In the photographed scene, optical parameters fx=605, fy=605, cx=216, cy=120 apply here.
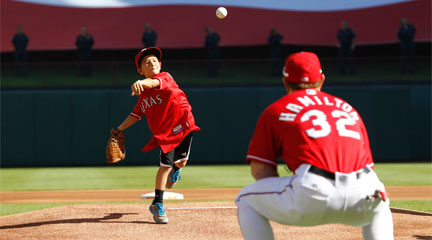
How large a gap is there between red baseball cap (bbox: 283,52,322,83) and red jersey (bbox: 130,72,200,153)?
8.86 feet

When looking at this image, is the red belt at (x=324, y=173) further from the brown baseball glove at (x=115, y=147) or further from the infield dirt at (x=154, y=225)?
the brown baseball glove at (x=115, y=147)

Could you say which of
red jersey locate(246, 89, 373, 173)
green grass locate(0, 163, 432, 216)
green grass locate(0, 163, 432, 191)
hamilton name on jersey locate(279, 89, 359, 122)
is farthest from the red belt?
green grass locate(0, 163, 432, 191)

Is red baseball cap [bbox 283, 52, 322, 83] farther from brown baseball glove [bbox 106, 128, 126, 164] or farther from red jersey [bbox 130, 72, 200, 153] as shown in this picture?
brown baseball glove [bbox 106, 128, 126, 164]

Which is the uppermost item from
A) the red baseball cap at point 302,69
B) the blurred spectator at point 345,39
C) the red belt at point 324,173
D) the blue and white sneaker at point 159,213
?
the blurred spectator at point 345,39

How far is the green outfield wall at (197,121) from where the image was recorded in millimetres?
17031

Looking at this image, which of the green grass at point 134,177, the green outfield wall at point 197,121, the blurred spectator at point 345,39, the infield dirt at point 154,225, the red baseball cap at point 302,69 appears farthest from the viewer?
the blurred spectator at point 345,39

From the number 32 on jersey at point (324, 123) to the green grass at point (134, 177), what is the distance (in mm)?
5759

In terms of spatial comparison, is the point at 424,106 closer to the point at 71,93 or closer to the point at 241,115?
the point at 241,115

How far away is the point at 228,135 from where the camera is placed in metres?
17.2

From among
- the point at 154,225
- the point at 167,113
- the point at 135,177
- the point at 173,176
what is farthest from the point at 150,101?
the point at 135,177

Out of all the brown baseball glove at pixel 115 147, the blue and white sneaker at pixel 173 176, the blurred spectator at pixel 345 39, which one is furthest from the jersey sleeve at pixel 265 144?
the blurred spectator at pixel 345 39

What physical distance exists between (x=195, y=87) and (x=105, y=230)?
482 inches

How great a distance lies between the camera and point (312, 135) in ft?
9.80

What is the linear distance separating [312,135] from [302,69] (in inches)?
15.1
